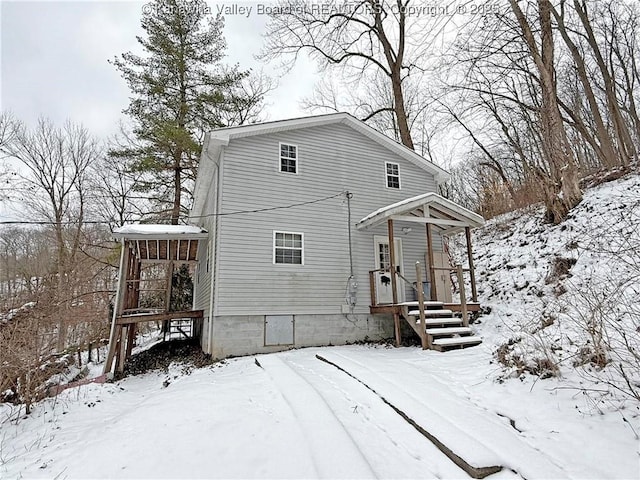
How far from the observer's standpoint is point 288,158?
417 inches

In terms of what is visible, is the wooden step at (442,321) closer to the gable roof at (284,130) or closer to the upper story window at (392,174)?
the upper story window at (392,174)

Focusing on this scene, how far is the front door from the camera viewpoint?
10688 mm

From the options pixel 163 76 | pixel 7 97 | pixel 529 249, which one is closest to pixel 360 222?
pixel 529 249

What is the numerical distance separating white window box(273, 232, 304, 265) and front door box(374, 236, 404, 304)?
2361mm

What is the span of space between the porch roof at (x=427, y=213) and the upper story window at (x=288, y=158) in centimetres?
254

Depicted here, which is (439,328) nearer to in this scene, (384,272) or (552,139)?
(384,272)

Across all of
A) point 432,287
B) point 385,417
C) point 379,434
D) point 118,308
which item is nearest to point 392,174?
point 432,287

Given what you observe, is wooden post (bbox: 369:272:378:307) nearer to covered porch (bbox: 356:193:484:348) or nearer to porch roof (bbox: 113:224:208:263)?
covered porch (bbox: 356:193:484:348)

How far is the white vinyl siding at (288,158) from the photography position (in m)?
10.5

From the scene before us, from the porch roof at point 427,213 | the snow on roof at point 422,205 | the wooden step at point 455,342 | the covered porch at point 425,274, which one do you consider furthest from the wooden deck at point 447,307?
the snow on roof at point 422,205

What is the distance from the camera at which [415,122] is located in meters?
22.8

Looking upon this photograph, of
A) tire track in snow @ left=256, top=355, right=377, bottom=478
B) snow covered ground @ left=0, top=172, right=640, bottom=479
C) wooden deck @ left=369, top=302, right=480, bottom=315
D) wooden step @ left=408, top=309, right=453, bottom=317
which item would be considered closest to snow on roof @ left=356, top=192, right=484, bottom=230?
wooden deck @ left=369, top=302, right=480, bottom=315

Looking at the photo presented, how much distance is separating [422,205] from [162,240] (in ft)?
23.7

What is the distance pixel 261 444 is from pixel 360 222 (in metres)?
7.71
